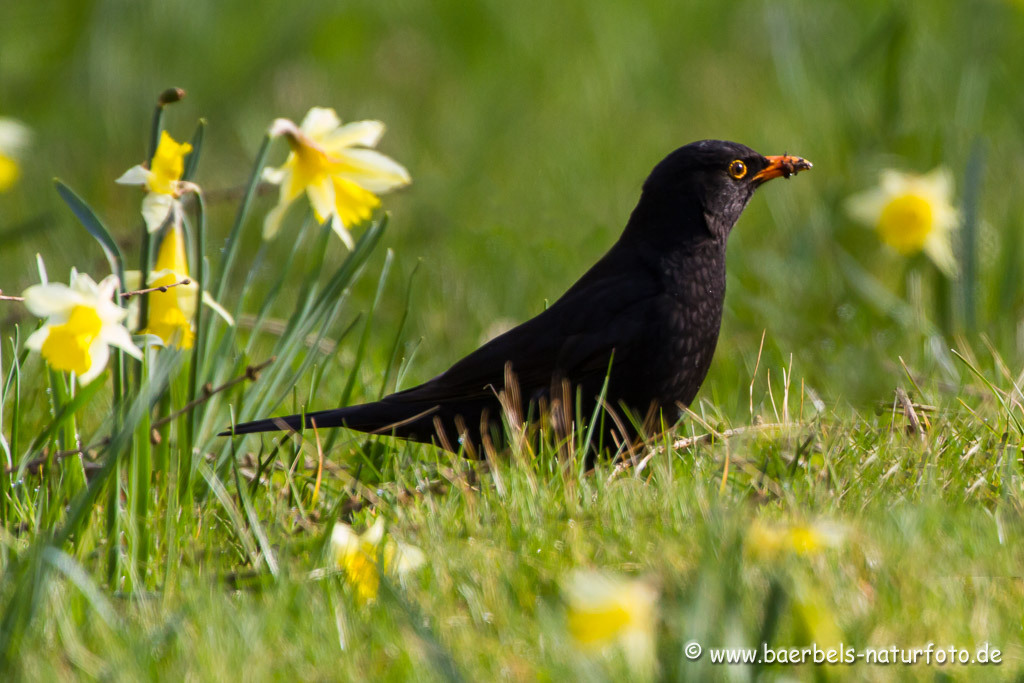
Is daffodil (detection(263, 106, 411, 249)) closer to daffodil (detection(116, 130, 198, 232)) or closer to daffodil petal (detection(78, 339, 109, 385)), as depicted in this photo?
daffodil (detection(116, 130, 198, 232))

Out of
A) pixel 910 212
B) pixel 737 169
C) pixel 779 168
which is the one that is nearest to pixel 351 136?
pixel 737 169

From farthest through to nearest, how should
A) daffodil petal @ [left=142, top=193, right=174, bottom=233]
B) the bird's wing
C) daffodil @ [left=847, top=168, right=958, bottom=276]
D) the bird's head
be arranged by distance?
daffodil @ [left=847, top=168, right=958, bottom=276] < the bird's head < the bird's wing < daffodil petal @ [left=142, top=193, right=174, bottom=233]

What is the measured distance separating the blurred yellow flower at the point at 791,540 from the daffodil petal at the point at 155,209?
4.62 ft

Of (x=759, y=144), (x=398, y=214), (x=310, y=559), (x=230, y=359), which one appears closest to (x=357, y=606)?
(x=310, y=559)

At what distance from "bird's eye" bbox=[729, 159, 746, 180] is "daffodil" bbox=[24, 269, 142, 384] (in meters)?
1.94

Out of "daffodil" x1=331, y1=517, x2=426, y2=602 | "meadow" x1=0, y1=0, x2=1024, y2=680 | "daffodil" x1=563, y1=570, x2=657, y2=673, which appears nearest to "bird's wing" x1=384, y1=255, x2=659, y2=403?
"meadow" x1=0, y1=0, x2=1024, y2=680

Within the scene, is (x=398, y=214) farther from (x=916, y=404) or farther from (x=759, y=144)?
(x=916, y=404)

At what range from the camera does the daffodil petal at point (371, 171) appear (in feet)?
8.77

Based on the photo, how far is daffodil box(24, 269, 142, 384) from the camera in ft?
7.09

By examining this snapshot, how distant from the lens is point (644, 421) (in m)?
3.06

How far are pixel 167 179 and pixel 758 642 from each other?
1620 mm

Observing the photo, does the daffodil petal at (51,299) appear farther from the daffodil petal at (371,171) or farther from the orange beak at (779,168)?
the orange beak at (779,168)

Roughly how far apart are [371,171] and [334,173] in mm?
85

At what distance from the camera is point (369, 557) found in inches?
83.2
